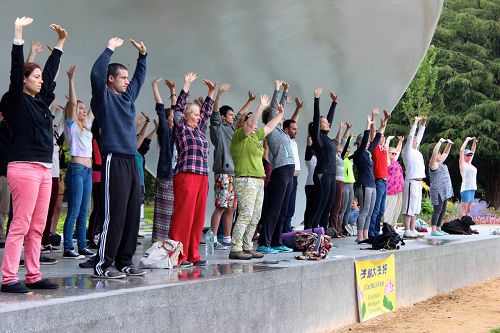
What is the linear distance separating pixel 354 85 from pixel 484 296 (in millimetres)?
3557

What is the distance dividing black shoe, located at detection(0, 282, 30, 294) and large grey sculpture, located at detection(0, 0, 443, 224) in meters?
4.09

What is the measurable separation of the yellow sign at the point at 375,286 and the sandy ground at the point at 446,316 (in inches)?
3.6

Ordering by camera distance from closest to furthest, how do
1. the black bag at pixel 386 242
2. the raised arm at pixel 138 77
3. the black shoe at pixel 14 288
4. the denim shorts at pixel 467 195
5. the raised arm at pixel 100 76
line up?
the black shoe at pixel 14 288 < the raised arm at pixel 100 76 < the raised arm at pixel 138 77 < the black bag at pixel 386 242 < the denim shorts at pixel 467 195

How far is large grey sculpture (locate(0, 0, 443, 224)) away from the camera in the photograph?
8602 mm

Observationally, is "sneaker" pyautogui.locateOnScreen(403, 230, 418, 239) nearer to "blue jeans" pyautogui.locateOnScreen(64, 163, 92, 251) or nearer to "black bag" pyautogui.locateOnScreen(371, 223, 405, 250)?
"black bag" pyautogui.locateOnScreen(371, 223, 405, 250)

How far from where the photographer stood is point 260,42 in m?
10.1

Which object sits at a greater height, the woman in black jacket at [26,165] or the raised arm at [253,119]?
the raised arm at [253,119]

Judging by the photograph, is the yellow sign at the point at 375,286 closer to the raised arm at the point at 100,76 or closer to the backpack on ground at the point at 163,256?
the backpack on ground at the point at 163,256

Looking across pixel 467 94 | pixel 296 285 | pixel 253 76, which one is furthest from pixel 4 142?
pixel 467 94

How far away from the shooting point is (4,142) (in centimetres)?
682

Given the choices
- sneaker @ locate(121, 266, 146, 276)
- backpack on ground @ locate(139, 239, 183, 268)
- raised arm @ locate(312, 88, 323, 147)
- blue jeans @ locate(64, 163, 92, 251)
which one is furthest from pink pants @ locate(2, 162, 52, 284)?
raised arm @ locate(312, 88, 323, 147)

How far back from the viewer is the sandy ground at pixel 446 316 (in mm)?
7410

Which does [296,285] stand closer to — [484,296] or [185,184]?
[185,184]

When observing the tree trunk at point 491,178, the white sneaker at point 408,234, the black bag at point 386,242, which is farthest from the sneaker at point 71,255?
the tree trunk at point 491,178
